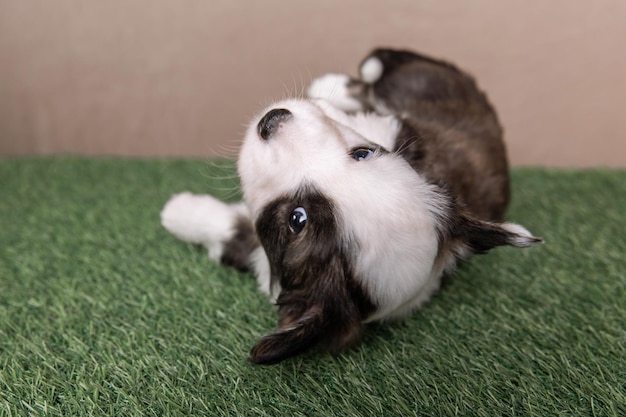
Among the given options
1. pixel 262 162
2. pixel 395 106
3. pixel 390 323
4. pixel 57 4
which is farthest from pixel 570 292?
pixel 57 4

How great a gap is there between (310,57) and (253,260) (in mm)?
1812

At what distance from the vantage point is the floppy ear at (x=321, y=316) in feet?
4.45

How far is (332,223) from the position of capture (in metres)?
1.41

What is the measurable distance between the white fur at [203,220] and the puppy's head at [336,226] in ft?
1.32

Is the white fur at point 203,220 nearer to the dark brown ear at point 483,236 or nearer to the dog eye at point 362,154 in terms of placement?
the dog eye at point 362,154

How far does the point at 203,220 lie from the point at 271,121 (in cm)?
64

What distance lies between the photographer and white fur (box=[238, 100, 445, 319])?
4.61 ft

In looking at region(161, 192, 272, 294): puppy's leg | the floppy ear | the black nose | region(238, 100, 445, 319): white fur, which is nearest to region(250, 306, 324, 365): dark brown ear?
the floppy ear

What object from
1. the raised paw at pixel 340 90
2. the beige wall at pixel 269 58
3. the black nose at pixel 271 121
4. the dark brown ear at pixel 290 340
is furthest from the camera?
the beige wall at pixel 269 58

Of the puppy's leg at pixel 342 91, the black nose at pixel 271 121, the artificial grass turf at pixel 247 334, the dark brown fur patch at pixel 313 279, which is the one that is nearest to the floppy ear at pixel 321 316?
the dark brown fur patch at pixel 313 279

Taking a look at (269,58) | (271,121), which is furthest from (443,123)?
(269,58)

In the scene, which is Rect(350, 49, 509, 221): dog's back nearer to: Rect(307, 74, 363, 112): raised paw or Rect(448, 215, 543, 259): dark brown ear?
Rect(307, 74, 363, 112): raised paw

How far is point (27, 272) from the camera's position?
6.36 ft

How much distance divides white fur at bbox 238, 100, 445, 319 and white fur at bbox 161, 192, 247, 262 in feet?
1.32
